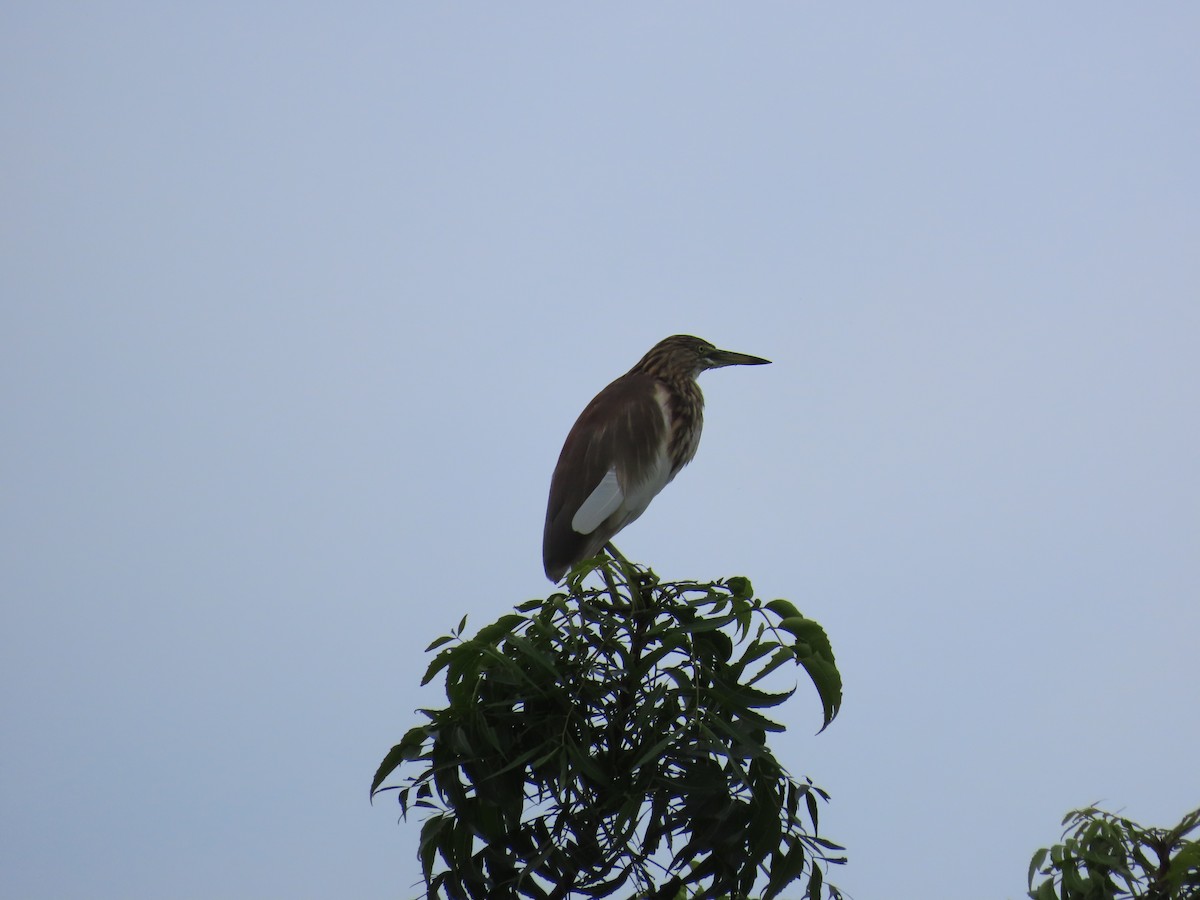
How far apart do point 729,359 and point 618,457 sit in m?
1.34

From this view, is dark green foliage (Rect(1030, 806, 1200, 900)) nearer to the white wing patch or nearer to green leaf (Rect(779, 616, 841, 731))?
green leaf (Rect(779, 616, 841, 731))

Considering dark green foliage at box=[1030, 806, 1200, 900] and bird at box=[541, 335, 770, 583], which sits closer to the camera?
dark green foliage at box=[1030, 806, 1200, 900]

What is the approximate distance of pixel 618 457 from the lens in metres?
5.16

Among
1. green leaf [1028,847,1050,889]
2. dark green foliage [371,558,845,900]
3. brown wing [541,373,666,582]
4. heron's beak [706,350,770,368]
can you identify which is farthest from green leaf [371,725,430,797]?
heron's beak [706,350,770,368]

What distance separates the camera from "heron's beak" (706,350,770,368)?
6.19 meters

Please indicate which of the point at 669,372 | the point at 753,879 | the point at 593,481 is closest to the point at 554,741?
the point at 753,879

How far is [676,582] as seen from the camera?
2.80m

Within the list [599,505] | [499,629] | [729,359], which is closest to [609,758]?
[499,629]

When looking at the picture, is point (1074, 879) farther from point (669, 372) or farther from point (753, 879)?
point (669, 372)

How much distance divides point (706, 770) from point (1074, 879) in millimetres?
1036

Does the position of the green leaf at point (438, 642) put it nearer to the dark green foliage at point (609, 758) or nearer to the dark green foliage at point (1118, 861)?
the dark green foliage at point (609, 758)

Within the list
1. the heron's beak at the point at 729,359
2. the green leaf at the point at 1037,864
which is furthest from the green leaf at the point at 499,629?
the heron's beak at the point at 729,359

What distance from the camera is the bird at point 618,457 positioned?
5.00 meters

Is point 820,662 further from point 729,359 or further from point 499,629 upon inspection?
point 729,359
